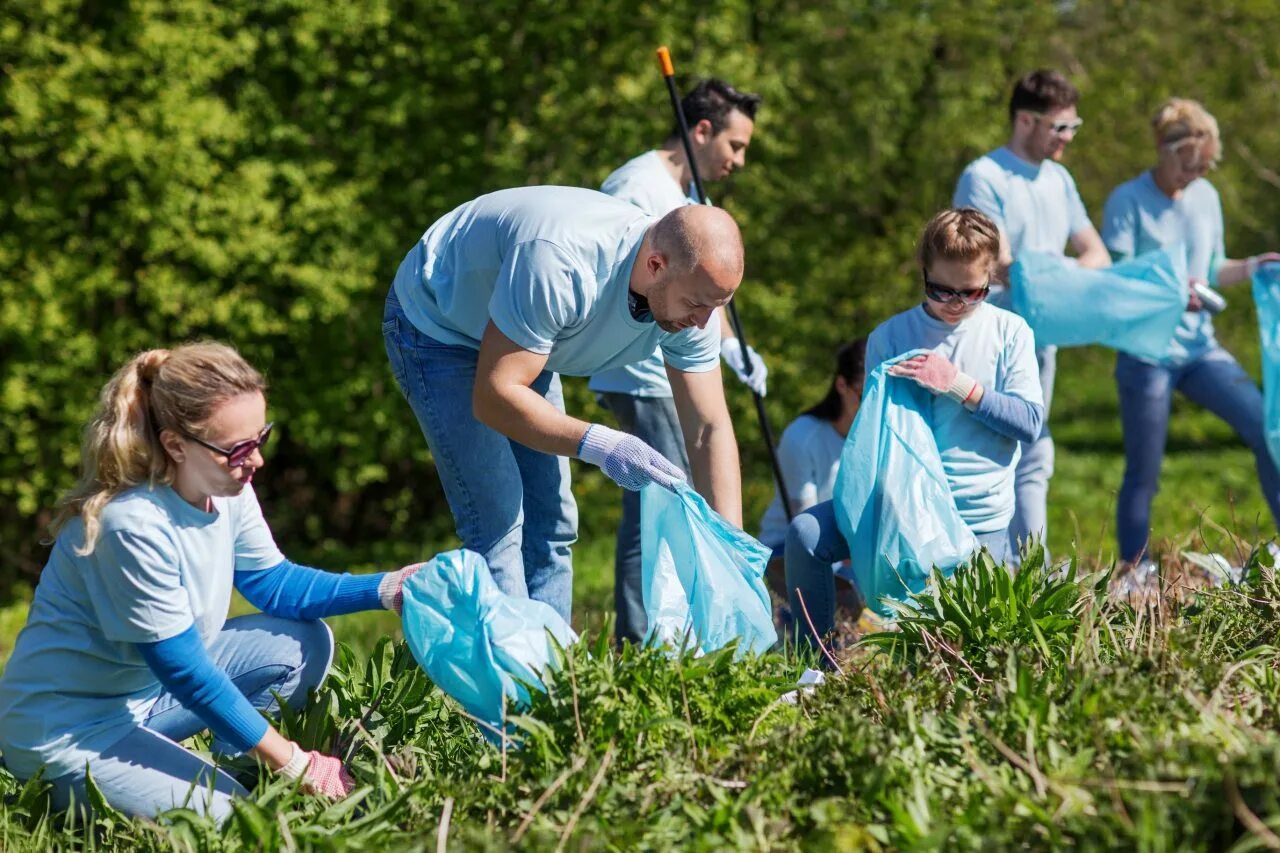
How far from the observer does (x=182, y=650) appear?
2.92 meters

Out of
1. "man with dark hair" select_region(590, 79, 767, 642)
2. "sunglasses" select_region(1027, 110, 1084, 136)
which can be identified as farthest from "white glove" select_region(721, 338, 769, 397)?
"sunglasses" select_region(1027, 110, 1084, 136)

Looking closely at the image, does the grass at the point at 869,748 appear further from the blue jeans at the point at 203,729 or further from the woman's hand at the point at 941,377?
the woman's hand at the point at 941,377

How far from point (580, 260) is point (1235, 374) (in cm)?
349

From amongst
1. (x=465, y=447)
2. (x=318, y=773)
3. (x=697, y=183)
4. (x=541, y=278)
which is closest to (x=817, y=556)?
(x=465, y=447)

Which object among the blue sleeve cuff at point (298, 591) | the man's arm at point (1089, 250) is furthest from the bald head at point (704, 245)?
the man's arm at point (1089, 250)

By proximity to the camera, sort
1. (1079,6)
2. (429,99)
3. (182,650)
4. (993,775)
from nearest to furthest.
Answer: (993,775), (182,650), (429,99), (1079,6)

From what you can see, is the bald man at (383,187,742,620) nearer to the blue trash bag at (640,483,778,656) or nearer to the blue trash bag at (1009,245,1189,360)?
the blue trash bag at (640,483,778,656)

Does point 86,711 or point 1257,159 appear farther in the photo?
point 1257,159

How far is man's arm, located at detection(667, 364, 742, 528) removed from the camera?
12.6 ft

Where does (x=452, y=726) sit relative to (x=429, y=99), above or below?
below

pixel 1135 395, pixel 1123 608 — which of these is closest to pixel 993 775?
pixel 1123 608

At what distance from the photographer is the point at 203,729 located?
340 cm

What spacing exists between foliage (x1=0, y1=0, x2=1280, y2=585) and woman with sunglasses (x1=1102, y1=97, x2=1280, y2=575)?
15.9 ft

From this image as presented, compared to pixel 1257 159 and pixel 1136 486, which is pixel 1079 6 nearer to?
pixel 1257 159
